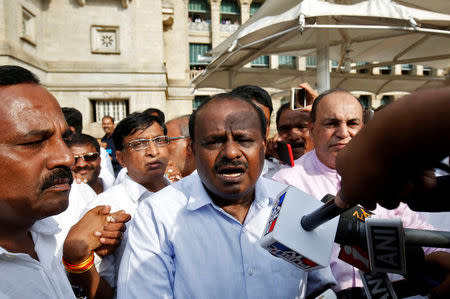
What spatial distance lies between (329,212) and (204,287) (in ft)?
2.55

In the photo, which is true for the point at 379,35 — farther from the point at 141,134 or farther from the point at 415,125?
the point at 415,125

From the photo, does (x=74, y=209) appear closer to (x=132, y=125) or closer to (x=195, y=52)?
(x=132, y=125)

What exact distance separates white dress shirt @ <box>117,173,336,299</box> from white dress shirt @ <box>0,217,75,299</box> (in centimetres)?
25

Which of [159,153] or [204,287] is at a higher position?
[159,153]

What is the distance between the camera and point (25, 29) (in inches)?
A: 468

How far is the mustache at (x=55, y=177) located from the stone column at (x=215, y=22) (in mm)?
24246

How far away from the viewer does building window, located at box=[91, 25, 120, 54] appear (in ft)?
43.0

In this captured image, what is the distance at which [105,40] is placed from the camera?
13273 mm

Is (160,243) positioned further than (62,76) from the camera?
No

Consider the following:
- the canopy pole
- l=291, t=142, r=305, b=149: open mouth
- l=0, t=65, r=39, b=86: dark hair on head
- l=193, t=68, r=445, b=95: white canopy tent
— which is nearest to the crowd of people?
l=0, t=65, r=39, b=86: dark hair on head

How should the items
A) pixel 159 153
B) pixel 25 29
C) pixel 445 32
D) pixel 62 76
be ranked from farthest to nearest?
pixel 62 76, pixel 25 29, pixel 445 32, pixel 159 153

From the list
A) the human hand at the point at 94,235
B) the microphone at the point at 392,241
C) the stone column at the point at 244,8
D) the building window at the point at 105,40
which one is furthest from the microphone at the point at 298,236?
the stone column at the point at 244,8

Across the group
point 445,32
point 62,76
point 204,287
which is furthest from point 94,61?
point 204,287

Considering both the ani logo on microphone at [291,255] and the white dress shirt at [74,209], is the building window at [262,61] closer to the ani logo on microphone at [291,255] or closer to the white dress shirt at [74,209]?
the white dress shirt at [74,209]
